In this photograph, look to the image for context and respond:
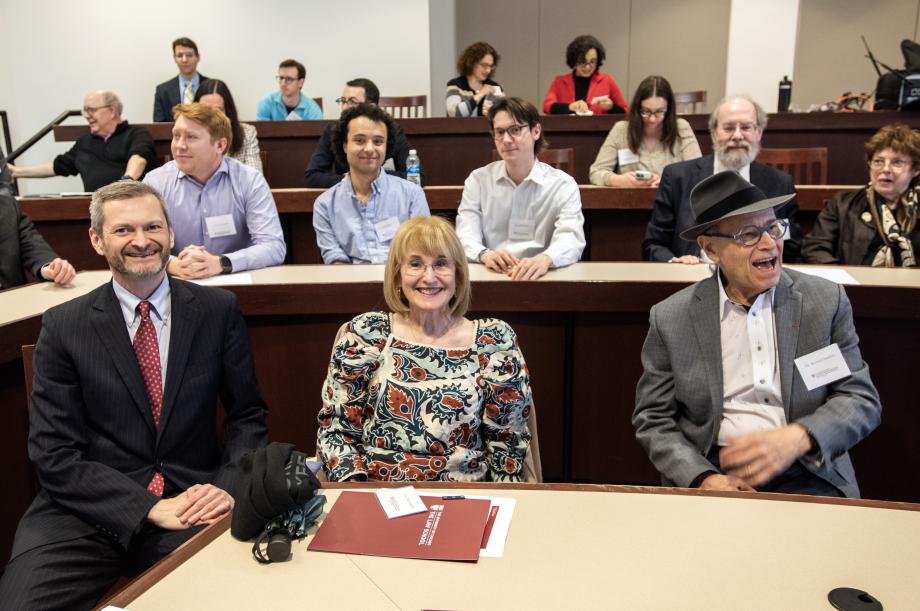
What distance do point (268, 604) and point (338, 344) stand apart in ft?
2.69

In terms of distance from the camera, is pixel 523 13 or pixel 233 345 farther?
pixel 523 13

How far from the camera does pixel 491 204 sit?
124 inches

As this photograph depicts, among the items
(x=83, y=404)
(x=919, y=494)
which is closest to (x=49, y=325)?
(x=83, y=404)

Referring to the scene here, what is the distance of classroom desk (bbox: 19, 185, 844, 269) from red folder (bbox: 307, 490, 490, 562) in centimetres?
278

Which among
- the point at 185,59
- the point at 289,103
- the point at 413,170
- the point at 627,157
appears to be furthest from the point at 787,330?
the point at 185,59

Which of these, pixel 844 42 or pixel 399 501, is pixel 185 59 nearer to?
pixel 399 501

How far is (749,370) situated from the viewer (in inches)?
→ 70.6

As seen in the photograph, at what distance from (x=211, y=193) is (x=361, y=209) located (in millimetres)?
647

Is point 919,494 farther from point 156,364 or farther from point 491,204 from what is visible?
point 156,364

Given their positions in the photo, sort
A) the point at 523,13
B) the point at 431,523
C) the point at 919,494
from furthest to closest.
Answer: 1. the point at 523,13
2. the point at 919,494
3. the point at 431,523

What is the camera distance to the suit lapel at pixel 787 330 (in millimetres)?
1740

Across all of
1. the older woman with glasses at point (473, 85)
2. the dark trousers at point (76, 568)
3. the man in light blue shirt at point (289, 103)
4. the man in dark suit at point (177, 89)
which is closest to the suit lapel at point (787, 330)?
the dark trousers at point (76, 568)

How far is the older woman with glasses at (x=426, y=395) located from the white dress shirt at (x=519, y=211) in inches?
44.3

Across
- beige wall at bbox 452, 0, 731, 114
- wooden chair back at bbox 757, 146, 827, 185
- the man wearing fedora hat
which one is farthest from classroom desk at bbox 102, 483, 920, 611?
beige wall at bbox 452, 0, 731, 114
